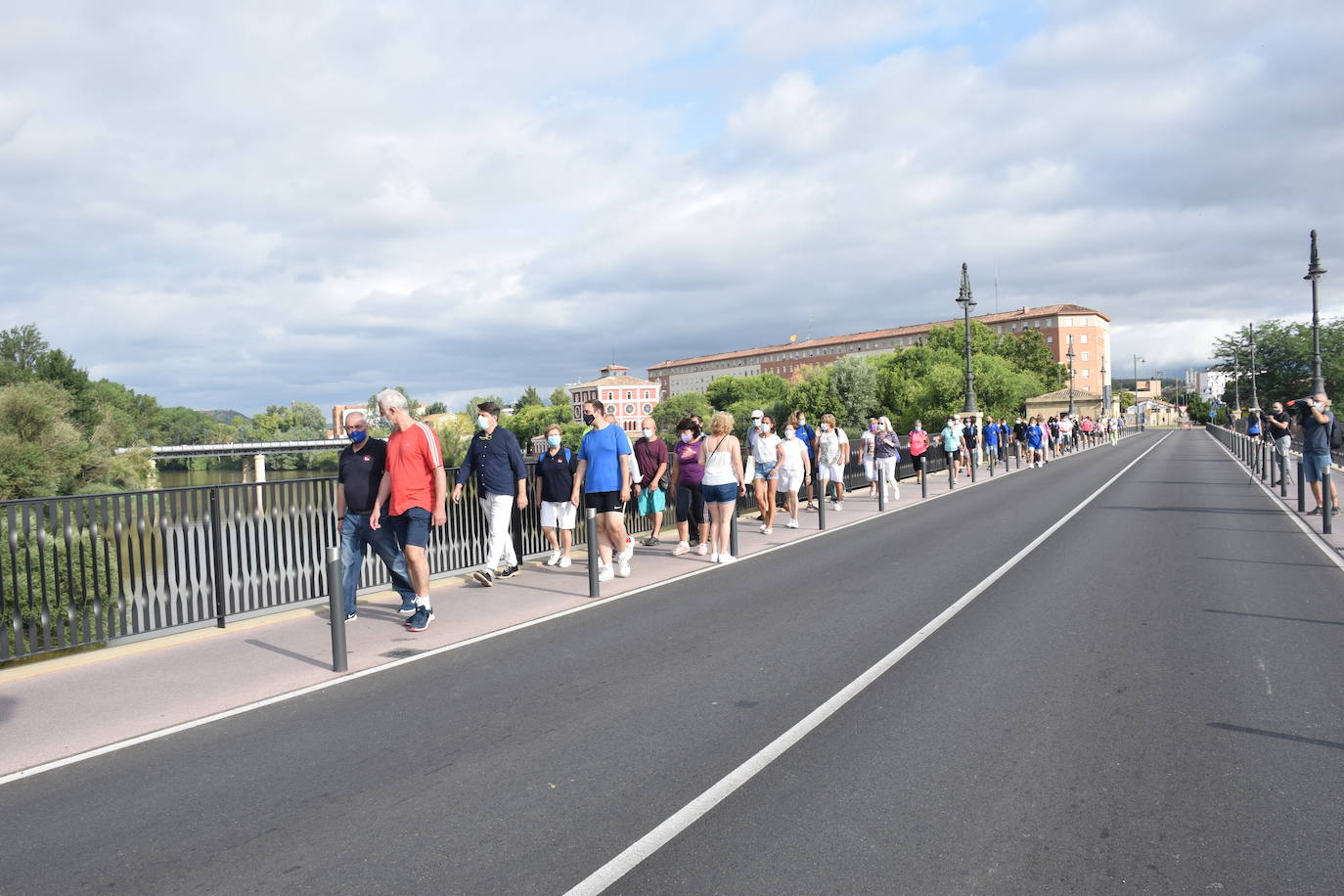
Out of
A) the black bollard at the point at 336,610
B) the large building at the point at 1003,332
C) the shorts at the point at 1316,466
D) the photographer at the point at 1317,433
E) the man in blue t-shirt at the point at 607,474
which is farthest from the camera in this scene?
the large building at the point at 1003,332

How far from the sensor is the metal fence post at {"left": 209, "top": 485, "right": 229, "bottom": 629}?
8.20 metres

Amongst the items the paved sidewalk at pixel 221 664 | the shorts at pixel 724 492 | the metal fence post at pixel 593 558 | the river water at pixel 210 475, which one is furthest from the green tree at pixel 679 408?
the paved sidewalk at pixel 221 664

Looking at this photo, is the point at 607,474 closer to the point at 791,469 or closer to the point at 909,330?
the point at 791,469

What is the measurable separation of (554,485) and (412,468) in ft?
10.1

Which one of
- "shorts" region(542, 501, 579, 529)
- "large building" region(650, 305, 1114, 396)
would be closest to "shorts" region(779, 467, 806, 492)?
"shorts" region(542, 501, 579, 529)

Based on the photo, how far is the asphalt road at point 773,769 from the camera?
11.2 feet

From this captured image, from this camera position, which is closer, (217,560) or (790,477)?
(217,560)

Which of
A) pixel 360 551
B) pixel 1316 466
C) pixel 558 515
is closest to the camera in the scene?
pixel 360 551

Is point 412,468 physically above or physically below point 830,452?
above

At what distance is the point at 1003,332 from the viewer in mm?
154750

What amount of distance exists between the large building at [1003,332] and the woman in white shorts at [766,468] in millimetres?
121632

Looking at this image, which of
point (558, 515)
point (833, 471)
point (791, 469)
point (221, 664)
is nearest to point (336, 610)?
point (221, 664)

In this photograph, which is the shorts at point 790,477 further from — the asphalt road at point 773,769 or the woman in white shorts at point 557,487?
the asphalt road at point 773,769

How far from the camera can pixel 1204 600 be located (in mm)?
8305
